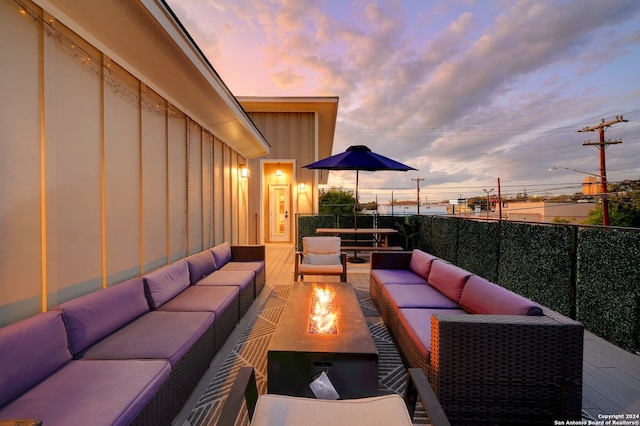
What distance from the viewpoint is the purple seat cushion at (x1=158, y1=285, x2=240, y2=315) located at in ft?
8.63

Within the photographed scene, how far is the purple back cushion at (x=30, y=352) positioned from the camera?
4.30ft

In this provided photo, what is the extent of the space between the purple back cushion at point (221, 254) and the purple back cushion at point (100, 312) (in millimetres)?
1847

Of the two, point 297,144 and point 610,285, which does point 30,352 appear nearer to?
point 610,285

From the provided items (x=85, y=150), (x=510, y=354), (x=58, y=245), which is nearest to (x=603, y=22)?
(x=510, y=354)

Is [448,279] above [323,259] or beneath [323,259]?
above

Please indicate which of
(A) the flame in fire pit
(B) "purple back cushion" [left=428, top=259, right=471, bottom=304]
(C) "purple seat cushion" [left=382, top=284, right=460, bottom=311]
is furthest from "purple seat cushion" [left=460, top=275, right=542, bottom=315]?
(A) the flame in fire pit

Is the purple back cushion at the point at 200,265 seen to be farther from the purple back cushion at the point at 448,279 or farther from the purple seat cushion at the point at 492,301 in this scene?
the purple seat cushion at the point at 492,301

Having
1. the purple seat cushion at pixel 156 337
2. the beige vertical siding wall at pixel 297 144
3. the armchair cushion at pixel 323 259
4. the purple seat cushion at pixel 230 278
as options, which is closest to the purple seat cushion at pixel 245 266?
the purple seat cushion at pixel 230 278

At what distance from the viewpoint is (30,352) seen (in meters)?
1.44

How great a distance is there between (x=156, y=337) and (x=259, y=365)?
953 millimetres

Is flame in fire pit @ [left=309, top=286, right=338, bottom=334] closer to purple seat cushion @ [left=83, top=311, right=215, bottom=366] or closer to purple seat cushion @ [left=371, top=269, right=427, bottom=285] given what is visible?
purple seat cushion @ [left=371, top=269, right=427, bottom=285]

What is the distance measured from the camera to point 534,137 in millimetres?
19969

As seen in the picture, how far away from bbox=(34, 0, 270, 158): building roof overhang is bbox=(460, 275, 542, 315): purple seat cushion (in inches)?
141

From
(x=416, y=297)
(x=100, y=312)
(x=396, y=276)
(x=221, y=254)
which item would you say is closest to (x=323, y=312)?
(x=416, y=297)
